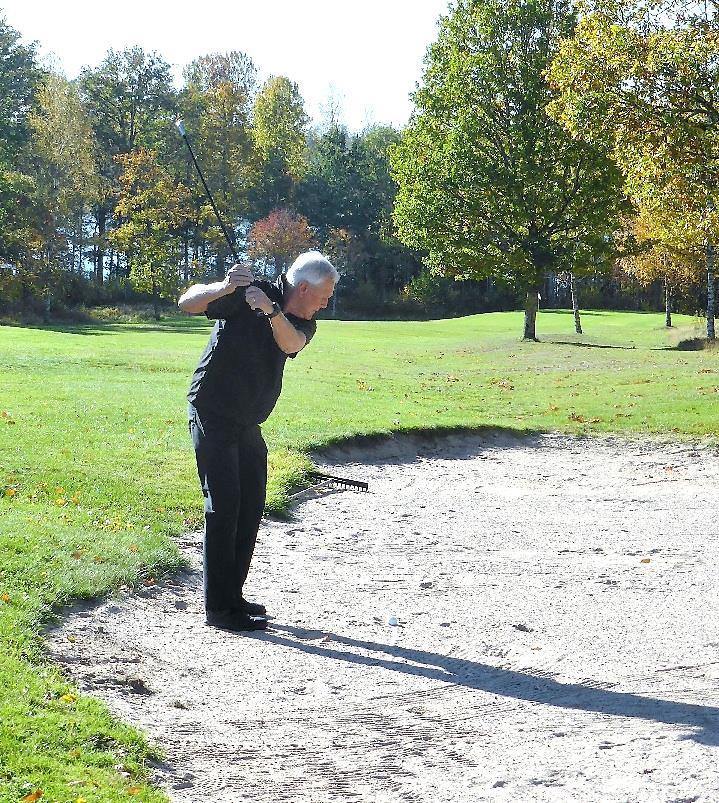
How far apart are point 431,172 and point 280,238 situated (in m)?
32.2

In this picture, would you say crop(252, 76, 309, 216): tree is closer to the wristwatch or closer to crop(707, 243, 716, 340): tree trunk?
crop(707, 243, 716, 340): tree trunk

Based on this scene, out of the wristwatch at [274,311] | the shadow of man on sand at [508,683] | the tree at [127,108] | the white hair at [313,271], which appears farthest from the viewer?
the tree at [127,108]

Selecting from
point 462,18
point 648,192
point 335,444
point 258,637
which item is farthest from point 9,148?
point 258,637

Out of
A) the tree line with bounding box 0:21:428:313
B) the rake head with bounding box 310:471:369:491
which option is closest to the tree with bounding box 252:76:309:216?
the tree line with bounding box 0:21:428:313

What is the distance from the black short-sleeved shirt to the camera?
6453 millimetres

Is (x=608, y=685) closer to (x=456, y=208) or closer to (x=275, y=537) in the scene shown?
(x=275, y=537)

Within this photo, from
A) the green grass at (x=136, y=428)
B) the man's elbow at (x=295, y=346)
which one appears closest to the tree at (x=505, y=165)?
the green grass at (x=136, y=428)

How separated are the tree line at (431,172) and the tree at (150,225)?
0.16 metres

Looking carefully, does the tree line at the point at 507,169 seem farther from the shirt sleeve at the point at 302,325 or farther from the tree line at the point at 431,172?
the shirt sleeve at the point at 302,325

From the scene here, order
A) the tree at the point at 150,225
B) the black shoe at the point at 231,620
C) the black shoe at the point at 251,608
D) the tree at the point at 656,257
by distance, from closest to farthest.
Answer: the black shoe at the point at 231,620 → the black shoe at the point at 251,608 → the tree at the point at 656,257 → the tree at the point at 150,225

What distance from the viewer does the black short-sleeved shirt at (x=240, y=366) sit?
6.45m

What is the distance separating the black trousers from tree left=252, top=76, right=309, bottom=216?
74.4m

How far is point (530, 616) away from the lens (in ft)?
24.3

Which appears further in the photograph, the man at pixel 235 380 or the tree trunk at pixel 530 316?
the tree trunk at pixel 530 316
